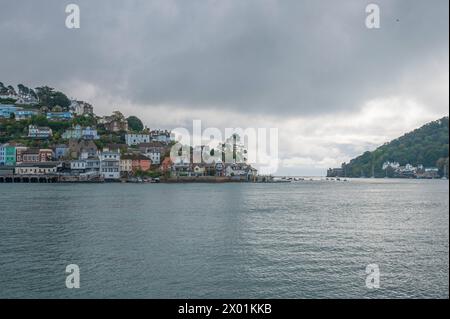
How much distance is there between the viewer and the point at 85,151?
13350cm

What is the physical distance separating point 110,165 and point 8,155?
35.1 meters

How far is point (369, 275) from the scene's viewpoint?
62.6ft

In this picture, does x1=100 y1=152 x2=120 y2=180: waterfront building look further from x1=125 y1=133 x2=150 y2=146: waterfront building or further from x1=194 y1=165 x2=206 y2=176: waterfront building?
x1=194 y1=165 x2=206 y2=176: waterfront building

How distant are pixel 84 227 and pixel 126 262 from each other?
1322 cm


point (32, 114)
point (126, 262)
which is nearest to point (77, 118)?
point (32, 114)

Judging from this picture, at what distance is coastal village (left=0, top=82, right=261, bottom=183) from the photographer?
129m

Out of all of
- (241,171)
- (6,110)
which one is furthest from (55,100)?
(241,171)

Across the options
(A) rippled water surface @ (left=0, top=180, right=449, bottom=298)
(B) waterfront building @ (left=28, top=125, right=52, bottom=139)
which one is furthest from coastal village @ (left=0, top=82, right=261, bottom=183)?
(A) rippled water surface @ (left=0, top=180, right=449, bottom=298)

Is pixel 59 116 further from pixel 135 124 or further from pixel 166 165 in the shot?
pixel 166 165

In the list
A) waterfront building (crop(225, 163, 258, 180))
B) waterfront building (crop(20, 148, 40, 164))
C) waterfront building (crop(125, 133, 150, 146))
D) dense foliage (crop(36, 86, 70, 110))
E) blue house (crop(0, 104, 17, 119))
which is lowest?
waterfront building (crop(225, 163, 258, 180))

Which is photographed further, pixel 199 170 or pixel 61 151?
pixel 199 170

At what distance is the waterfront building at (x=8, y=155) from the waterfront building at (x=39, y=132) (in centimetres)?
1371

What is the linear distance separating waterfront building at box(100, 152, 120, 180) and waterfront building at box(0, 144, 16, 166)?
2986 cm

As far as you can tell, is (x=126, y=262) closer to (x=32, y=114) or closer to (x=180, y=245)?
(x=180, y=245)
